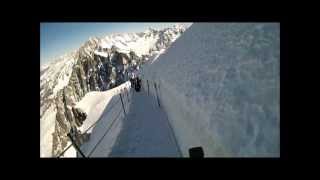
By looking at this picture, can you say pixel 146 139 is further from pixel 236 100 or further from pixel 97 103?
pixel 97 103

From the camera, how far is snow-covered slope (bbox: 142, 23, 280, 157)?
5637 mm

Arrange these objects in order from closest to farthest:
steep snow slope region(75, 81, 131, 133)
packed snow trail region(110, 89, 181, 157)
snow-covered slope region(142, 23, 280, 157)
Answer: snow-covered slope region(142, 23, 280, 157) → packed snow trail region(110, 89, 181, 157) → steep snow slope region(75, 81, 131, 133)

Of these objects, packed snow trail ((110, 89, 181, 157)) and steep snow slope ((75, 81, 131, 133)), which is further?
steep snow slope ((75, 81, 131, 133))

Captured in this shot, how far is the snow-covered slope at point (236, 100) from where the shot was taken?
5.64 meters

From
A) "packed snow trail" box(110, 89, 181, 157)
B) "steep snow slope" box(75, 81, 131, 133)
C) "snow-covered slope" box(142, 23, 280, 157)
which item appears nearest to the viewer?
"snow-covered slope" box(142, 23, 280, 157)

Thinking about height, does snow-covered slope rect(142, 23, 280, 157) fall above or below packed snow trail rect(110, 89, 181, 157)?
above

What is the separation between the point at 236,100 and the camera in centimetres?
700

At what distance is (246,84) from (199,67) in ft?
17.9

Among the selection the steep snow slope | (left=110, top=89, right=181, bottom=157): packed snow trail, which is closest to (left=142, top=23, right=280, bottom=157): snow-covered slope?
(left=110, top=89, right=181, bottom=157): packed snow trail

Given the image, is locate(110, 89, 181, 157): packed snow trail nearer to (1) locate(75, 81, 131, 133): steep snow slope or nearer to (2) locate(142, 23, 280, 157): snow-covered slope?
(2) locate(142, 23, 280, 157): snow-covered slope
